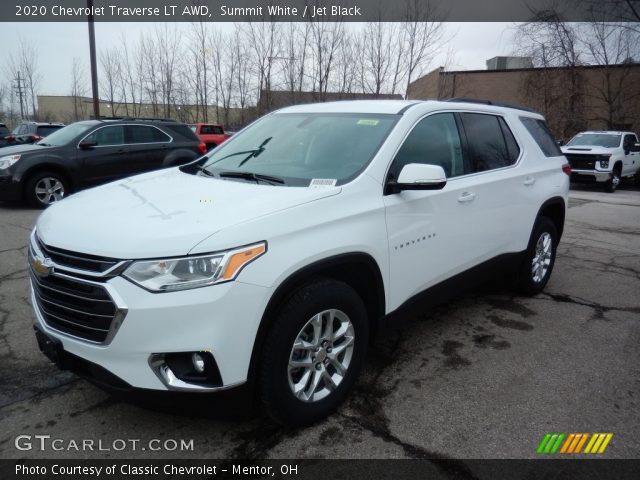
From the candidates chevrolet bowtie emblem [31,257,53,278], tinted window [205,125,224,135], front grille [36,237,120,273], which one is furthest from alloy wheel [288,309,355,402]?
tinted window [205,125,224,135]

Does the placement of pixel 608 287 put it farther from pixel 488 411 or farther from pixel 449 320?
pixel 488 411

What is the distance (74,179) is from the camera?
9.41 m

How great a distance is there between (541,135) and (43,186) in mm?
8735

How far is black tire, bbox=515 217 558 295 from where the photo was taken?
4664mm

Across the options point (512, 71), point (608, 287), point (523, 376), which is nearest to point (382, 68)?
point (512, 71)

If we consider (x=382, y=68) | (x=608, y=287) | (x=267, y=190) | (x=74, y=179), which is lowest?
(x=608, y=287)

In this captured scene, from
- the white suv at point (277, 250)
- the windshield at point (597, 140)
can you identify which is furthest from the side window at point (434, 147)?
the windshield at point (597, 140)

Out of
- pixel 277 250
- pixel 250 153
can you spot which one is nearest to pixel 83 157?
pixel 250 153

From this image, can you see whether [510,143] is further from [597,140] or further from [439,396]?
[597,140]

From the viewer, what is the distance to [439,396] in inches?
121

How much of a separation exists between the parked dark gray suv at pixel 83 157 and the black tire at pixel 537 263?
7.82 m

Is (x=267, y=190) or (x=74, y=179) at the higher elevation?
(x=267, y=190)

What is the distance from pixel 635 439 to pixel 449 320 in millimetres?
1806

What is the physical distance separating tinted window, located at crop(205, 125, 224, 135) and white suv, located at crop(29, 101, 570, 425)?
18122 millimetres
